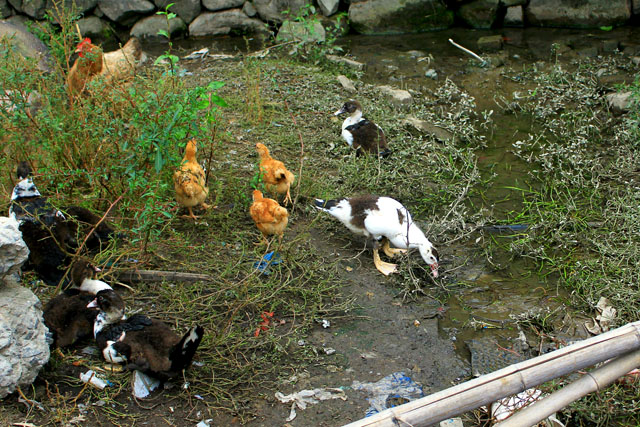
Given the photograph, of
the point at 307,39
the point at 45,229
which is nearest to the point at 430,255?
the point at 45,229

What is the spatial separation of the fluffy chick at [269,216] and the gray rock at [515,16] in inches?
321

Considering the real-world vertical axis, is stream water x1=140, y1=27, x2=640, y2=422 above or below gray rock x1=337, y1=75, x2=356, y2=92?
below

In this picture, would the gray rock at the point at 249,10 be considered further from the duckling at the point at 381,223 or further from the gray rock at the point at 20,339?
the gray rock at the point at 20,339

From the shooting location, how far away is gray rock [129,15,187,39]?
11.4m

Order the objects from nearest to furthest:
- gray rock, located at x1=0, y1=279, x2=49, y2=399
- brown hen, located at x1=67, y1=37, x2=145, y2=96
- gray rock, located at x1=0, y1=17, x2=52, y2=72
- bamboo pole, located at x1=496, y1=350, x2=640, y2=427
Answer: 1. bamboo pole, located at x1=496, y1=350, x2=640, y2=427
2. gray rock, located at x1=0, y1=279, x2=49, y2=399
3. brown hen, located at x1=67, y1=37, x2=145, y2=96
4. gray rock, located at x1=0, y1=17, x2=52, y2=72

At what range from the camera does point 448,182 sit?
21.6 ft

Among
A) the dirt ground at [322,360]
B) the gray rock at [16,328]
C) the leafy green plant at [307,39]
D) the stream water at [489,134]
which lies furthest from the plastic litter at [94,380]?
the leafy green plant at [307,39]

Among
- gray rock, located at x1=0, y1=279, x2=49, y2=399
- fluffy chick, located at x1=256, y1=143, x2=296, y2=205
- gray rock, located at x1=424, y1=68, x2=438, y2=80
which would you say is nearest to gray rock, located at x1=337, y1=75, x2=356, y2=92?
gray rock, located at x1=424, y1=68, x2=438, y2=80

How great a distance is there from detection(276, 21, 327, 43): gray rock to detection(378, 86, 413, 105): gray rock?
1.73 meters

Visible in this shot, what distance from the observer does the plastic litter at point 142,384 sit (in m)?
3.68

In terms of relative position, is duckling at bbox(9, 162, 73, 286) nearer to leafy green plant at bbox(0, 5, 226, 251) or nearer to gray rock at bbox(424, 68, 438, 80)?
leafy green plant at bbox(0, 5, 226, 251)

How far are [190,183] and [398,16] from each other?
769cm

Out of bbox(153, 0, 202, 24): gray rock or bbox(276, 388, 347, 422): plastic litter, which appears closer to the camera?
bbox(276, 388, 347, 422): plastic litter

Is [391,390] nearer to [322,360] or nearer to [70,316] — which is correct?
[322,360]
